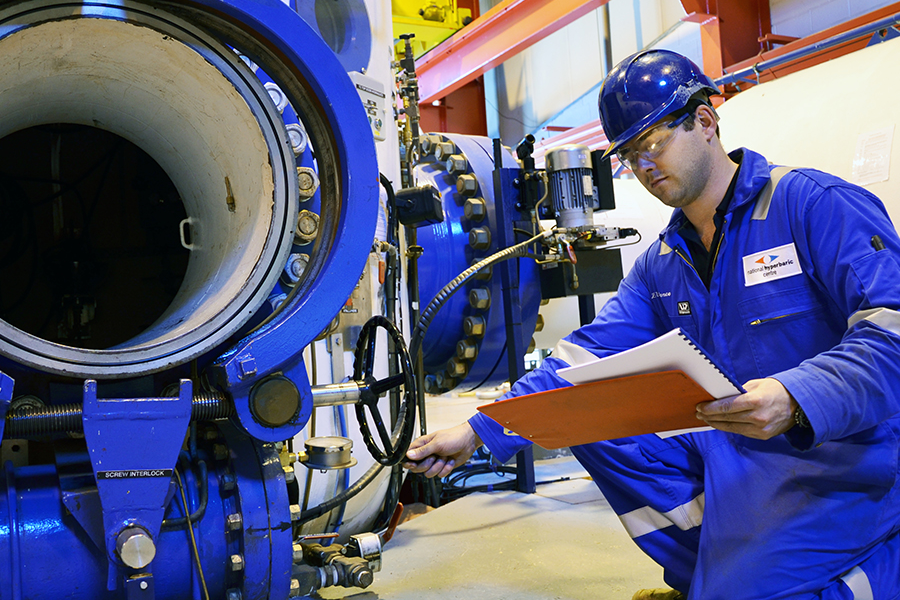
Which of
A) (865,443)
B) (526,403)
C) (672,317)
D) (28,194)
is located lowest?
(865,443)

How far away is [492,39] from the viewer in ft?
20.2

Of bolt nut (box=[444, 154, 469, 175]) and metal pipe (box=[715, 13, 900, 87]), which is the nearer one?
bolt nut (box=[444, 154, 469, 175])

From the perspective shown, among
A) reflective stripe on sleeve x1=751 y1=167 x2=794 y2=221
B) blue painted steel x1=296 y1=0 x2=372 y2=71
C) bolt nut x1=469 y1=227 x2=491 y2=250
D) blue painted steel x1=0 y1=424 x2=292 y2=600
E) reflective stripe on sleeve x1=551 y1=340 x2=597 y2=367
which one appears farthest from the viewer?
bolt nut x1=469 y1=227 x2=491 y2=250

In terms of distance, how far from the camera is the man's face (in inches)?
59.7

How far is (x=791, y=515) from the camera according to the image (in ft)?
4.22

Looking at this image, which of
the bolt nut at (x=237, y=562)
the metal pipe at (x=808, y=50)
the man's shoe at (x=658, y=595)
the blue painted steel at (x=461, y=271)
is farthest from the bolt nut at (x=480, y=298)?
the metal pipe at (x=808, y=50)

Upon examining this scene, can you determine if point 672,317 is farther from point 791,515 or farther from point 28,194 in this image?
point 28,194

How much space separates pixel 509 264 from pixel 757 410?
196 centimetres

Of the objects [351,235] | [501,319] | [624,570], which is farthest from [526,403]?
[501,319]

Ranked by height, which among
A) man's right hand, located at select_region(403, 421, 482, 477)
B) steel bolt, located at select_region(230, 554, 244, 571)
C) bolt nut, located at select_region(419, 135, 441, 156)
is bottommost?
steel bolt, located at select_region(230, 554, 244, 571)

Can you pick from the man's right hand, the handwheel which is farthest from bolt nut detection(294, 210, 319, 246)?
the man's right hand

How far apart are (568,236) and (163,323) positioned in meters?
1.78

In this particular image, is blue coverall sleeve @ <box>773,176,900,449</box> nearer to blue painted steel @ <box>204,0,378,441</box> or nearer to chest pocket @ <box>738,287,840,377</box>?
chest pocket @ <box>738,287,840,377</box>

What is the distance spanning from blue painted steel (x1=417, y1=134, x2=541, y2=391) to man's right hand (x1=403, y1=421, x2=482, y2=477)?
161 centimetres
